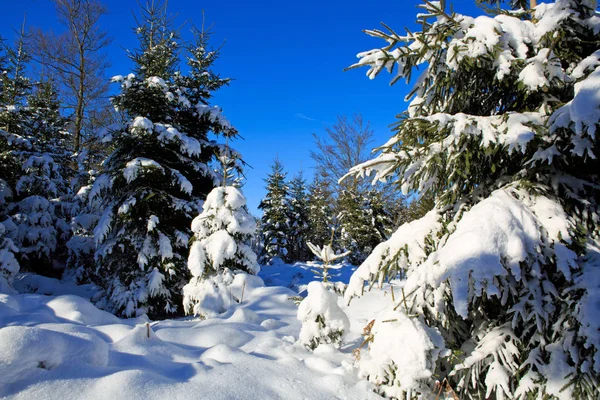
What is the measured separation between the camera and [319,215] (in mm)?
26703

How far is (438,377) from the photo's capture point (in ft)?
8.41

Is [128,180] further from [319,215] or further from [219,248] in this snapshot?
[319,215]

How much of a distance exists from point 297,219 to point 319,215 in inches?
117

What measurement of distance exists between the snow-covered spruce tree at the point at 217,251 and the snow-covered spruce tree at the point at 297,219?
17165 mm

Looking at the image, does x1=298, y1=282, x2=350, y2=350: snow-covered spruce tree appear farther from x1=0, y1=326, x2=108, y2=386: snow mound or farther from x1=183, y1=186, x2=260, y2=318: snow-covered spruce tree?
x1=183, y1=186, x2=260, y2=318: snow-covered spruce tree

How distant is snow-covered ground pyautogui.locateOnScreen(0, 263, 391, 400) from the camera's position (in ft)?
6.80

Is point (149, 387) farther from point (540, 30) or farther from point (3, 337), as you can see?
point (540, 30)

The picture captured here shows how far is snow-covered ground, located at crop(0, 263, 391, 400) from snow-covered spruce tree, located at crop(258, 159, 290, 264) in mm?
18042

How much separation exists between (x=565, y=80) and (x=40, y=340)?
14.0 ft

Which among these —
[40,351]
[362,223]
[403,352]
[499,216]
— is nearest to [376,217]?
[362,223]

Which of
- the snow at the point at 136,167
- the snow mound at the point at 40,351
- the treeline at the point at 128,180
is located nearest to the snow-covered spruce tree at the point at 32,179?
the treeline at the point at 128,180

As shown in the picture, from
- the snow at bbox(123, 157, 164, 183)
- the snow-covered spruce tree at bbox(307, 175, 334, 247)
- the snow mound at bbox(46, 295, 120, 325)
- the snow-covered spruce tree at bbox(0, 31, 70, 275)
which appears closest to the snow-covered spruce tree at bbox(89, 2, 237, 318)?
the snow at bbox(123, 157, 164, 183)

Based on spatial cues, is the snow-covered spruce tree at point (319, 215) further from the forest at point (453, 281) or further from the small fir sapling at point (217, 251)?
the forest at point (453, 281)

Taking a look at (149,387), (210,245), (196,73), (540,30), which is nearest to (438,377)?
(149,387)
